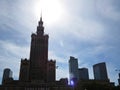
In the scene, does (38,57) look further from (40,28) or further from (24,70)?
(40,28)

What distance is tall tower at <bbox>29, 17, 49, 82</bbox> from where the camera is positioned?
14862 cm

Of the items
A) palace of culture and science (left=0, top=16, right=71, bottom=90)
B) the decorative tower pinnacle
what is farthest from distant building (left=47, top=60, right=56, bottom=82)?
the decorative tower pinnacle

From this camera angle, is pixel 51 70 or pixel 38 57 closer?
pixel 38 57

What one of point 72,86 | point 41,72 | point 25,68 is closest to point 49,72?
point 41,72

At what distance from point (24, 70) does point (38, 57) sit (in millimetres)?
16644

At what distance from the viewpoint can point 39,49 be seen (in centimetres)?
15650

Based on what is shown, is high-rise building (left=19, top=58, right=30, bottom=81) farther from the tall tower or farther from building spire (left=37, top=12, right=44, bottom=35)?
building spire (left=37, top=12, right=44, bottom=35)

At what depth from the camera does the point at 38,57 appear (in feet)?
505

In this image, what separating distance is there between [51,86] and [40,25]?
7325cm

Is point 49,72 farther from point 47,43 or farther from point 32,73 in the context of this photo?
point 47,43

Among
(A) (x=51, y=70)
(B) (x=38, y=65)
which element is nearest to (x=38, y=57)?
(B) (x=38, y=65)

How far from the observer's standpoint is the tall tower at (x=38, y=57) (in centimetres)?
14862

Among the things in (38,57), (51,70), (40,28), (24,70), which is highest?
(40,28)

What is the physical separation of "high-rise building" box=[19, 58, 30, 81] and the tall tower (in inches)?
139
